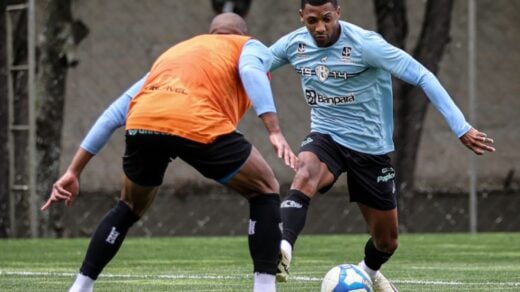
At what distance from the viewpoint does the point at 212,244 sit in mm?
14492

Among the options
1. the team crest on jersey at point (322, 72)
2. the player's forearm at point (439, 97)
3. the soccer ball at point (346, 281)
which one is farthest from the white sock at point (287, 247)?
the team crest on jersey at point (322, 72)

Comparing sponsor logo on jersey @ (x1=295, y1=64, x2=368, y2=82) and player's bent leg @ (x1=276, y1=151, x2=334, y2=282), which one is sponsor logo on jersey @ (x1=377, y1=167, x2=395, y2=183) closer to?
player's bent leg @ (x1=276, y1=151, x2=334, y2=282)

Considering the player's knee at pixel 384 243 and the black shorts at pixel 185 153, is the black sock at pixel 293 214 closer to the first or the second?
the player's knee at pixel 384 243

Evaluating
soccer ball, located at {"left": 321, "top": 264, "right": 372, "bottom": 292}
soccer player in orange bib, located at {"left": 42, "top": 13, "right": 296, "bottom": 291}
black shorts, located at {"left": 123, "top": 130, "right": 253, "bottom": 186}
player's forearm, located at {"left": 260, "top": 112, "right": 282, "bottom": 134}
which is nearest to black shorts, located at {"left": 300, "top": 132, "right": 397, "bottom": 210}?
soccer ball, located at {"left": 321, "top": 264, "right": 372, "bottom": 292}

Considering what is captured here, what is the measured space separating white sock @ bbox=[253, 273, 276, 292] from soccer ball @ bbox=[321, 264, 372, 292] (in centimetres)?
67

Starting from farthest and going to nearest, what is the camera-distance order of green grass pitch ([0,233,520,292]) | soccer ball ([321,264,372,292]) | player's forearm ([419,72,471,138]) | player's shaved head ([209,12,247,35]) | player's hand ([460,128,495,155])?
green grass pitch ([0,233,520,292]) < player's forearm ([419,72,471,138]) < player's hand ([460,128,495,155]) < soccer ball ([321,264,372,292]) < player's shaved head ([209,12,247,35])

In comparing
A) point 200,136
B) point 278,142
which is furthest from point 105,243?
point 278,142

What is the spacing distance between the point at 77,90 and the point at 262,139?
2.31 m

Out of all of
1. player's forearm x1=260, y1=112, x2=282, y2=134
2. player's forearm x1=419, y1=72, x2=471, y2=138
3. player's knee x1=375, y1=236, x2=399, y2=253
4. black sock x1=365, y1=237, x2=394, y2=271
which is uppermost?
player's forearm x1=260, y1=112, x2=282, y2=134

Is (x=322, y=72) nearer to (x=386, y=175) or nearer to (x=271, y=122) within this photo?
(x=386, y=175)

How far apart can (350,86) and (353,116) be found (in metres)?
0.19

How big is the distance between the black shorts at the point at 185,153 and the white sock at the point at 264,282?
52cm

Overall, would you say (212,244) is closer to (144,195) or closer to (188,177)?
(188,177)

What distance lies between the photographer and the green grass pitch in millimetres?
9680
